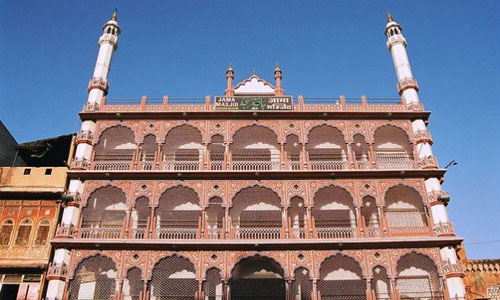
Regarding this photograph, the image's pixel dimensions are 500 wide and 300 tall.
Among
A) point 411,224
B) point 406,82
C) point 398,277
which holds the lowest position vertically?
point 398,277

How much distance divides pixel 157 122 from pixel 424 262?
56.9 ft

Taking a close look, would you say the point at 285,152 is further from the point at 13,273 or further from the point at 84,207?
the point at 13,273

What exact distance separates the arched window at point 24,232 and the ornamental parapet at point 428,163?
22.2 m

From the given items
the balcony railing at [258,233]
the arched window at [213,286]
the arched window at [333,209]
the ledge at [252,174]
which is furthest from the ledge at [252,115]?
the arched window at [213,286]

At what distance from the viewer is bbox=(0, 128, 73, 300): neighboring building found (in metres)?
21.9

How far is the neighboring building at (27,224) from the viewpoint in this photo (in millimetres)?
21938

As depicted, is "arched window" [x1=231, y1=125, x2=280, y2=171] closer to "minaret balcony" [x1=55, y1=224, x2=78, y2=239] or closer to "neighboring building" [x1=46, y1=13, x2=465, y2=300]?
"neighboring building" [x1=46, y1=13, x2=465, y2=300]

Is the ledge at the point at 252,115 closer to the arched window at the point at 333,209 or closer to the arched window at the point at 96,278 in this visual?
the arched window at the point at 333,209

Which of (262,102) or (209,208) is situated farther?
(262,102)

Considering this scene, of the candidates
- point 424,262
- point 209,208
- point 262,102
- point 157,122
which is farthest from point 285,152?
point 424,262

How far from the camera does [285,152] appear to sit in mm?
24859

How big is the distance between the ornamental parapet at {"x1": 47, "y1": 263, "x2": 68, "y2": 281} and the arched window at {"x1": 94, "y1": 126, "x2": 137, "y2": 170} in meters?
6.46

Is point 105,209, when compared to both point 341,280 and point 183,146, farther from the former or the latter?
point 341,280

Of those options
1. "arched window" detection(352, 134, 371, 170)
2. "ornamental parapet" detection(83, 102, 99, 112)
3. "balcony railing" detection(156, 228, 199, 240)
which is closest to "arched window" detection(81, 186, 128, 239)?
"balcony railing" detection(156, 228, 199, 240)
